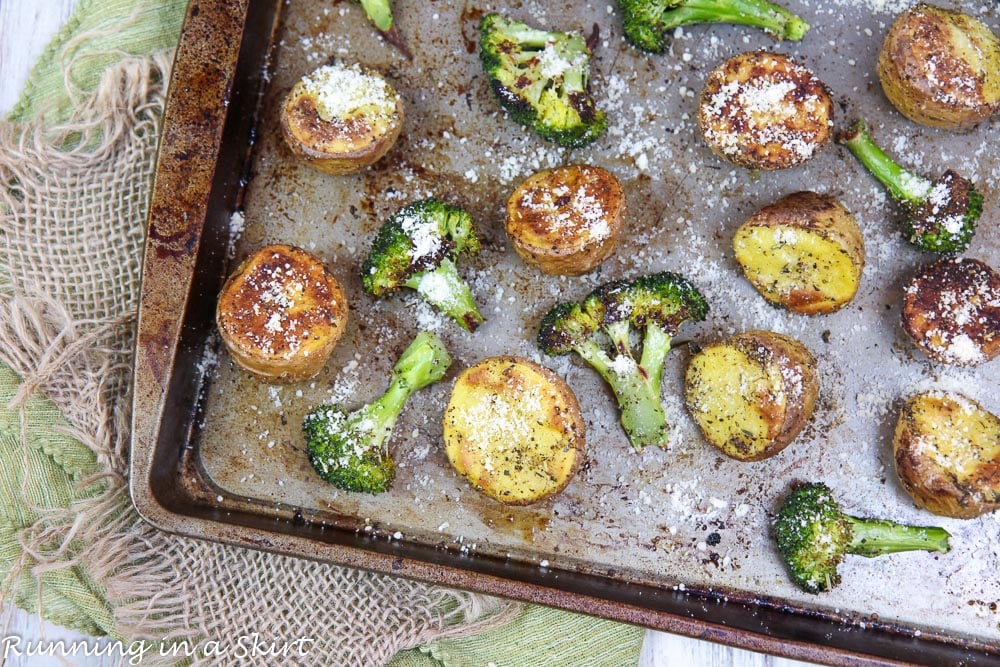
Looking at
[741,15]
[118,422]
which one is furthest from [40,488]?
[741,15]

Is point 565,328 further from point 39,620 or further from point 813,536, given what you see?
point 39,620

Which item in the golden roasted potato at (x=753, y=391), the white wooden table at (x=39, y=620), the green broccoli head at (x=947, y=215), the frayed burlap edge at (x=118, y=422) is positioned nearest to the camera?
the golden roasted potato at (x=753, y=391)

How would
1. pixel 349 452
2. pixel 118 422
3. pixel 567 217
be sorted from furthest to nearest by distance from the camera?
pixel 118 422, pixel 349 452, pixel 567 217

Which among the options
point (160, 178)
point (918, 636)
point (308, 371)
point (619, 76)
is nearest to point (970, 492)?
point (918, 636)

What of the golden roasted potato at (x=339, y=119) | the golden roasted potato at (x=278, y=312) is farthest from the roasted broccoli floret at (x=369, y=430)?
the golden roasted potato at (x=339, y=119)

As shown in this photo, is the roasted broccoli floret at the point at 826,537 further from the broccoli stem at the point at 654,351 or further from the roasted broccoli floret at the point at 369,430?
the roasted broccoli floret at the point at 369,430

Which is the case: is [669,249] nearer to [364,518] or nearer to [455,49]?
[455,49]

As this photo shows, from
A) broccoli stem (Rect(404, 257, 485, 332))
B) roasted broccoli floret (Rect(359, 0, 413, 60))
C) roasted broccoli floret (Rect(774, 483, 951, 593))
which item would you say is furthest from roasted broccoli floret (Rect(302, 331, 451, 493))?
roasted broccoli floret (Rect(774, 483, 951, 593))
